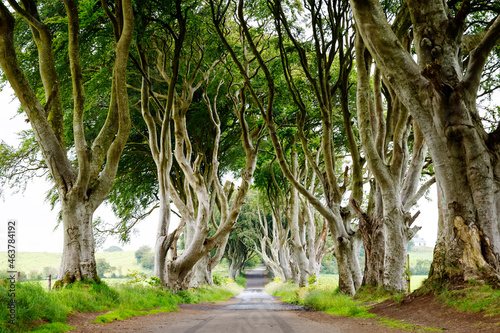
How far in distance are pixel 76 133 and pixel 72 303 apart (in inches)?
151

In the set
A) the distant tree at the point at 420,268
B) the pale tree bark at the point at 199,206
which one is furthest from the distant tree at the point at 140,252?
the pale tree bark at the point at 199,206

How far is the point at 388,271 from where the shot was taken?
331 inches

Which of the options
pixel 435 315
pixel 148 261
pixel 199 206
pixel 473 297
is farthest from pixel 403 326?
pixel 148 261

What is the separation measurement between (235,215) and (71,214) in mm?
6653

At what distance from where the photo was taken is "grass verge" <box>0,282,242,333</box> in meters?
4.95

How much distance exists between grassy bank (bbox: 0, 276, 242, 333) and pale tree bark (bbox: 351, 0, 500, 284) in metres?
5.95

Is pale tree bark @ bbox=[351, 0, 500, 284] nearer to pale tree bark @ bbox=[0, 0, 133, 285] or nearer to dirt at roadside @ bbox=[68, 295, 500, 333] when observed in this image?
dirt at roadside @ bbox=[68, 295, 500, 333]

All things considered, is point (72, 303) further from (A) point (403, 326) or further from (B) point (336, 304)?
(B) point (336, 304)

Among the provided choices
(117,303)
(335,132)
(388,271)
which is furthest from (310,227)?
(117,303)

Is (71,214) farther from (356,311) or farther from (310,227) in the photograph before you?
(310,227)

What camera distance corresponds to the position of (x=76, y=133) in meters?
8.62

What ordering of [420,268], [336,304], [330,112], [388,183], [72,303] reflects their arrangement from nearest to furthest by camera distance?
Result: 1. [72,303]
2. [388,183]
3. [336,304]
4. [330,112]
5. [420,268]

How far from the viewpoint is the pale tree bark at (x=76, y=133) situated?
7.80m

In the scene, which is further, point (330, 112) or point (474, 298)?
point (330, 112)
